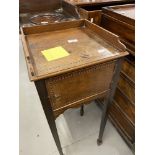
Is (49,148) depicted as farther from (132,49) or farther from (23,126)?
(132,49)

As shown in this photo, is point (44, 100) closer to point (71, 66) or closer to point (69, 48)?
point (71, 66)

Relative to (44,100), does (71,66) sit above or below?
above

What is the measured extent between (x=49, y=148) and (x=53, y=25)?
3.54ft

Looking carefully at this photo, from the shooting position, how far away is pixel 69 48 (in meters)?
0.97

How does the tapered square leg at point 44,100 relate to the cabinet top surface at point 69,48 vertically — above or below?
below

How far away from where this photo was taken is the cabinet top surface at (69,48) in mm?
799

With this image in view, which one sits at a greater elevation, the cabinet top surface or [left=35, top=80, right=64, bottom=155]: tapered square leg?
the cabinet top surface

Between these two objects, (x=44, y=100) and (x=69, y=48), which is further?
(x=69, y=48)

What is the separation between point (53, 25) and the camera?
118cm

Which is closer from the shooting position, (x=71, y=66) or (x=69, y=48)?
(x=71, y=66)

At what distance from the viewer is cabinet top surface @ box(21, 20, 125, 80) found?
2.62ft

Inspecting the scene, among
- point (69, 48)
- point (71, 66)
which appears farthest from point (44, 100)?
point (69, 48)

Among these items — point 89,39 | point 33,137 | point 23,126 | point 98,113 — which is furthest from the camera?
point 98,113

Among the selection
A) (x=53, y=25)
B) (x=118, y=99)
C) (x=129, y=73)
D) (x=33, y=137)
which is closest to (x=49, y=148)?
(x=33, y=137)
